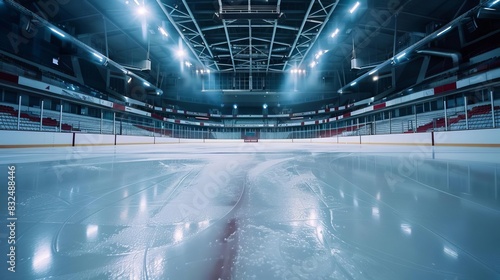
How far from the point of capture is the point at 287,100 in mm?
28672

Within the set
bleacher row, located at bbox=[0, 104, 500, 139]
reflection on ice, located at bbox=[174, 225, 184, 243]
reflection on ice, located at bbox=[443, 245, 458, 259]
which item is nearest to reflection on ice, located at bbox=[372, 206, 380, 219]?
reflection on ice, located at bbox=[443, 245, 458, 259]

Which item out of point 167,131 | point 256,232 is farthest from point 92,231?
point 167,131

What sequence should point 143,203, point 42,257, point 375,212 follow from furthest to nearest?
point 143,203, point 375,212, point 42,257

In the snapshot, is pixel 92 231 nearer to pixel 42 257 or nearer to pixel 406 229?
pixel 42 257

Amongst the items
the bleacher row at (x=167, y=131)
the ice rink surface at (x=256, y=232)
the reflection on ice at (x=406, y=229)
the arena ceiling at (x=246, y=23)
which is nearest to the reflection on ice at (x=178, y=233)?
the ice rink surface at (x=256, y=232)

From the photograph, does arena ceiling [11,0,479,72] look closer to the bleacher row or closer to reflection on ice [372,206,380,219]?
the bleacher row

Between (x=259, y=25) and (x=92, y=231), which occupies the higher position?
(x=259, y=25)

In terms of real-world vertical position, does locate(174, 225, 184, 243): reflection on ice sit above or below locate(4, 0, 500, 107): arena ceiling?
below

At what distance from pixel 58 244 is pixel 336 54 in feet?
67.4

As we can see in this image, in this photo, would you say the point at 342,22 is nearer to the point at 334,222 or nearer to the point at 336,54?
the point at 336,54

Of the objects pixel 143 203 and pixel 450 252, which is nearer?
pixel 450 252

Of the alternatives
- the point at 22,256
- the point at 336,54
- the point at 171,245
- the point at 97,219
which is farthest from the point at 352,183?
the point at 336,54

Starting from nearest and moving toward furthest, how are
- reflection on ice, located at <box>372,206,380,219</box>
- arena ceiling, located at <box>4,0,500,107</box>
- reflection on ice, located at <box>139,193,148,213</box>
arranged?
reflection on ice, located at <box>372,206,380,219</box> < reflection on ice, located at <box>139,193,148,213</box> < arena ceiling, located at <box>4,0,500,107</box>

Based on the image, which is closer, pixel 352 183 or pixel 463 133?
pixel 352 183
